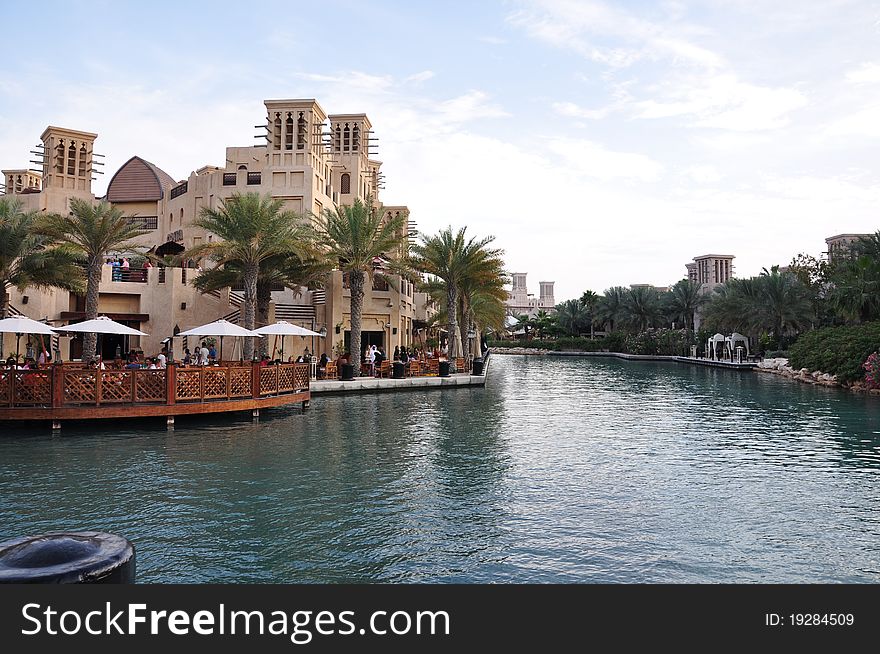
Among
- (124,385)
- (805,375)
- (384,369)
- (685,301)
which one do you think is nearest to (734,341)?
(805,375)

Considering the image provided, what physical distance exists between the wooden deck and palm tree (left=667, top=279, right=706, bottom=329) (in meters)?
71.5

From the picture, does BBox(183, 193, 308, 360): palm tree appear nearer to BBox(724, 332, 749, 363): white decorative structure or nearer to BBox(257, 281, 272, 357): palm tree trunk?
BBox(257, 281, 272, 357): palm tree trunk

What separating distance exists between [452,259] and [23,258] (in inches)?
799

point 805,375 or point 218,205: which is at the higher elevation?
point 218,205

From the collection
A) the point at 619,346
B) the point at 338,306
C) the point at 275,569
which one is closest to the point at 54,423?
the point at 275,569

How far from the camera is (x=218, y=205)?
40688 mm

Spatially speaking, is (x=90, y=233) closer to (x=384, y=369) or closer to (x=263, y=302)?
(x=263, y=302)

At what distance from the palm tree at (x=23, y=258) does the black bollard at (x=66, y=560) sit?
23.6 metres

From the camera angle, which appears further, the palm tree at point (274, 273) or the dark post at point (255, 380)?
the palm tree at point (274, 273)

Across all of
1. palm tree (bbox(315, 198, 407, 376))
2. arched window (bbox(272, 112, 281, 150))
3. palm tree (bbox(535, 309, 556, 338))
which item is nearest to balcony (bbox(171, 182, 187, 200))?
arched window (bbox(272, 112, 281, 150))

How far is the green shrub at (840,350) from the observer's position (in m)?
32.2

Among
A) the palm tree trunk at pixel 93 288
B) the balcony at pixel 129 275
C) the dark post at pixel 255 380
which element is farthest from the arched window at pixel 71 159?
the dark post at pixel 255 380

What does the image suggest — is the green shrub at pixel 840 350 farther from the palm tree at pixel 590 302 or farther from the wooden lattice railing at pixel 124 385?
the palm tree at pixel 590 302

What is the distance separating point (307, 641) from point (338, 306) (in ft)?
114
